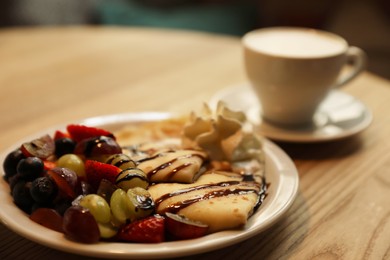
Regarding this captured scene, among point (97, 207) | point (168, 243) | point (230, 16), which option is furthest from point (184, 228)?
point (230, 16)

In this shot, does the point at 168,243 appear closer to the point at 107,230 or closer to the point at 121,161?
the point at 107,230

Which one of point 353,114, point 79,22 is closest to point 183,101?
point 353,114

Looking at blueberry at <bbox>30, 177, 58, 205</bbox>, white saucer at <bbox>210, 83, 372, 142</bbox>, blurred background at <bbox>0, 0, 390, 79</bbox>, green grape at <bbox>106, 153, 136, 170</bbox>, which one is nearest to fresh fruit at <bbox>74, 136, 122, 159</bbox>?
green grape at <bbox>106, 153, 136, 170</bbox>

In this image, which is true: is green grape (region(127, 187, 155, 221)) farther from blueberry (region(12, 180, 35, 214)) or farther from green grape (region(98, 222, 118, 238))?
blueberry (region(12, 180, 35, 214))

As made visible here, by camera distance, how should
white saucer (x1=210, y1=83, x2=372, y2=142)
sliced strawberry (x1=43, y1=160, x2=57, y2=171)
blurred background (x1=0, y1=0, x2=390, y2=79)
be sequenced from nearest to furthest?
sliced strawberry (x1=43, y1=160, x2=57, y2=171) → white saucer (x1=210, y1=83, x2=372, y2=142) → blurred background (x1=0, y1=0, x2=390, y2=79)

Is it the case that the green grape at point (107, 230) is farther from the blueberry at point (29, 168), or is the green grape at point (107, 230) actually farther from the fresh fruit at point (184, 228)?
the blueberry at point (29, 168)
